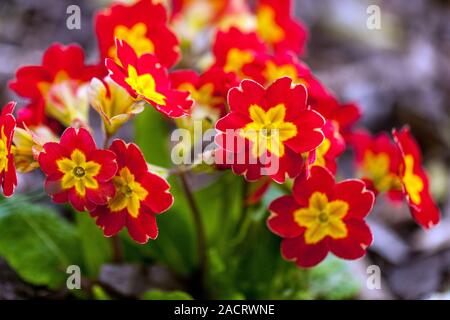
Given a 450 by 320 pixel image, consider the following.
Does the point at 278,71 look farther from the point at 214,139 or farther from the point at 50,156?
the point at 50,156

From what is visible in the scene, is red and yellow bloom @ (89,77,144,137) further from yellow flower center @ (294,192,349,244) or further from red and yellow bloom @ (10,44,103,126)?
yellow flower center @ (294,192,349,244)

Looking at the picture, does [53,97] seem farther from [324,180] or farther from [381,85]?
[381,85]

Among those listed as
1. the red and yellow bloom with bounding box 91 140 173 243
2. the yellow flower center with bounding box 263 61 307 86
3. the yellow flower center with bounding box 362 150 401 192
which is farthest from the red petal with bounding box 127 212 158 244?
the yellow flower center with bounding box 362 150 401 192

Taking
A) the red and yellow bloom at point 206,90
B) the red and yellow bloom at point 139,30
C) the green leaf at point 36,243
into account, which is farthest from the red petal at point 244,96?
the green leaf at point 36,243

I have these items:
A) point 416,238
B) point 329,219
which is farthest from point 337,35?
point 329,219

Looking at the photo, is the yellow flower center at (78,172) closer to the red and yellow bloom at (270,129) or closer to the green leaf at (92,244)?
the red and yellow bloom at (270,129)

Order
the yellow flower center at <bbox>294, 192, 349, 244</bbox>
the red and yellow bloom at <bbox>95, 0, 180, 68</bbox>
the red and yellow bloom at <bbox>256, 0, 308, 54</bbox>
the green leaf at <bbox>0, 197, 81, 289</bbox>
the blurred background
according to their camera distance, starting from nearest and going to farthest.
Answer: the yellow flower center at <bbox>294, 192, 349, 244</bbox> → the red and yellow bloom at <bbox>95, 0, 180, 68</bbox> → the green leaf at <bbox>0, 197, 81, 289</bbox> → the red and yellow bloom at <bbox>256, 0, 308, 54</bbox> → the blurred background

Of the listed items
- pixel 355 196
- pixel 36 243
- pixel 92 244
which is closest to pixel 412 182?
pixel 355 196
